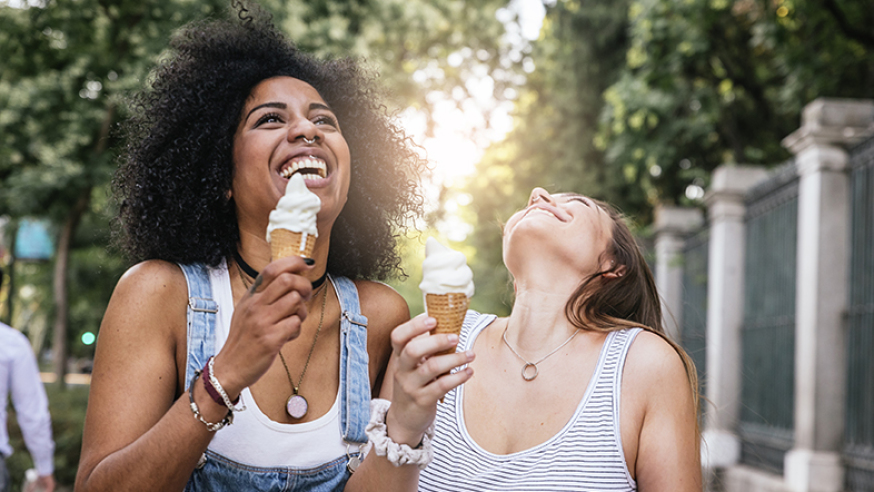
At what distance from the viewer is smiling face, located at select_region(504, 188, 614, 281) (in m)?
2.88

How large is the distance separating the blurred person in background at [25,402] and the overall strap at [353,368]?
3210 mm

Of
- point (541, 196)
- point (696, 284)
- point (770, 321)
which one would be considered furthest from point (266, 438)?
point (696, 284)

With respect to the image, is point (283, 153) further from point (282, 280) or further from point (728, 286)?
point (728, 286)

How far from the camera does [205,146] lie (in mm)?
2457

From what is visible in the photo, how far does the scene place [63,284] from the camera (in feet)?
52.4

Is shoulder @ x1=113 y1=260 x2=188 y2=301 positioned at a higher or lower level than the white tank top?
higher

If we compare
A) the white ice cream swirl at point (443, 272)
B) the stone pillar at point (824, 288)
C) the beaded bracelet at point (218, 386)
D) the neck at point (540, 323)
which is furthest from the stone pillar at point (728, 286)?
the beaded bracelet at point (218, 386)

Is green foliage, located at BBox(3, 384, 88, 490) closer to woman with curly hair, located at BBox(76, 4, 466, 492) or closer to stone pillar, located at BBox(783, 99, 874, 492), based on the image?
woman with curly hair, located at BBox(76, 4, 466, 492)

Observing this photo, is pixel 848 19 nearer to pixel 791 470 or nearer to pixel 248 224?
pixel 791 470

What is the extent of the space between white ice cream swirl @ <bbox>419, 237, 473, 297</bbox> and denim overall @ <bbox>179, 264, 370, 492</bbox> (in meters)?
0.48

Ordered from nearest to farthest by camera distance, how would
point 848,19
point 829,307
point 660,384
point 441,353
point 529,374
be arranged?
point 441,353 < point 660,384 < point 529,374 < point 829,307 < point 848,19

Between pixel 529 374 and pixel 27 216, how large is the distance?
39.7 feet

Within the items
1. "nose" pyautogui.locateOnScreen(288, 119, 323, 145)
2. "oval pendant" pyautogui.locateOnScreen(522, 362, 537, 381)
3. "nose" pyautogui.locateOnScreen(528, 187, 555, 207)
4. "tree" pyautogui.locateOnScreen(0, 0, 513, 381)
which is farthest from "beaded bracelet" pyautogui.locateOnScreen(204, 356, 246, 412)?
"tree" pyautogui.locateOnScreen(0, 0, 513, 381)

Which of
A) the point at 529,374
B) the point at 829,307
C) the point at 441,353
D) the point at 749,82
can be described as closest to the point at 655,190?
the point at 749,82
